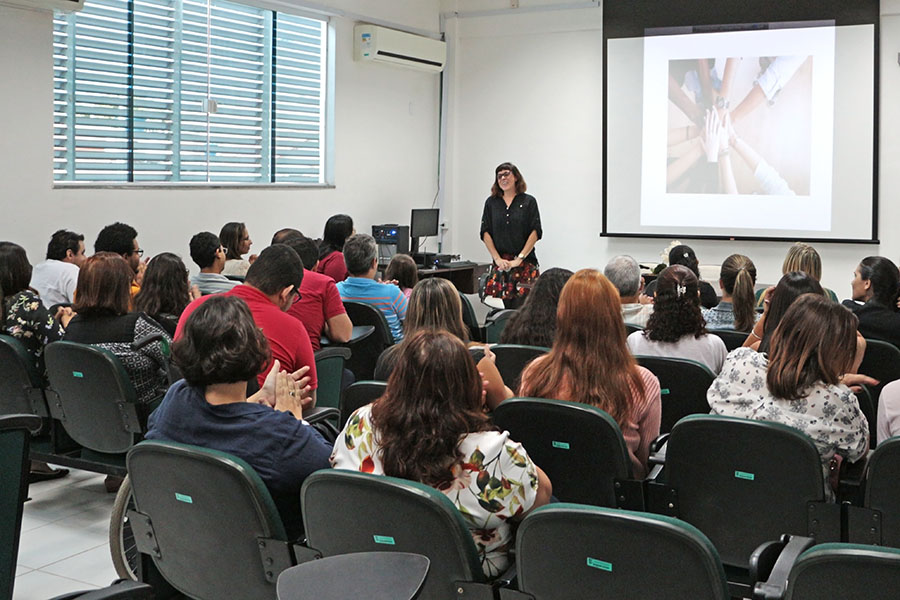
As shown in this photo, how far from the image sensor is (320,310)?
4.68 meters

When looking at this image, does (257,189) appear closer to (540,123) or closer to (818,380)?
(540,123)

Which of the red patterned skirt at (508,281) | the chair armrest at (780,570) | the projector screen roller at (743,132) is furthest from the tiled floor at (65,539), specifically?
the projector screen roller at (743,132)

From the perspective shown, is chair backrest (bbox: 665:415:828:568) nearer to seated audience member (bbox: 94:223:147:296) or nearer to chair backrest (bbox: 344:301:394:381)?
chair backrest (bbox: 344:301:394:381)

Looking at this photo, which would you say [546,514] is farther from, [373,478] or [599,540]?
[373,478]

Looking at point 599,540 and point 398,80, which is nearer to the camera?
point 599,540

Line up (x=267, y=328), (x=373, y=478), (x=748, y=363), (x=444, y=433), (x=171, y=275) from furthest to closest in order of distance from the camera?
(x=171, y=275) → (x=267, y=328) → (x=748, y=363) → (x=444, y=433) → (x=373, y=478)

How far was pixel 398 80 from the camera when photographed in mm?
9492

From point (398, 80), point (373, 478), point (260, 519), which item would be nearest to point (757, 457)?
point (373, 478)

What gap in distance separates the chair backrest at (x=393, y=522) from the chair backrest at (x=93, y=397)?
5.53 ft

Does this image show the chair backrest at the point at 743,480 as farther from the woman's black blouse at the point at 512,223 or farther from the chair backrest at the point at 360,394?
the woman's black blouse at the point at 512,223

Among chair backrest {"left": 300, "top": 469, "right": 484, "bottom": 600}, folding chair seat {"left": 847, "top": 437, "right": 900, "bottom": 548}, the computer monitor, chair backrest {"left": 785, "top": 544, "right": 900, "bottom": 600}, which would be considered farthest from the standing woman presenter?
chair backrest {"left": 785, "top": 544, "right": 900, "bottom": 600}

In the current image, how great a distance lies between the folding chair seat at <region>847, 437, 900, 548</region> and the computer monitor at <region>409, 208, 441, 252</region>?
6.92m

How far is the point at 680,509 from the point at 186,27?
5937mm

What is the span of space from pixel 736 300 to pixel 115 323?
109 inches
